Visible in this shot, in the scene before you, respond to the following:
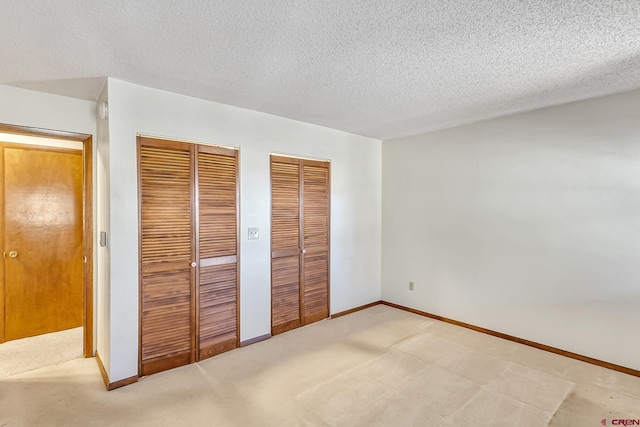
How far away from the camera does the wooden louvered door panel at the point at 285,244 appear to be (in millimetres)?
3504

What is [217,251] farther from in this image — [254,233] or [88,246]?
[88,246]

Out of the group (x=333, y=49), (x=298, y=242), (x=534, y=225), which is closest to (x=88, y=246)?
(x=298, y=242)

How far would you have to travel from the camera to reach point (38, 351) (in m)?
3.07

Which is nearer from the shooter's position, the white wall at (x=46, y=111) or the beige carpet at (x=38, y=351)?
the white wall at (x=46, y=111)

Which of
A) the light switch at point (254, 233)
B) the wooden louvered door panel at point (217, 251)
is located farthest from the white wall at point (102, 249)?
the light switch at point (254, 233)

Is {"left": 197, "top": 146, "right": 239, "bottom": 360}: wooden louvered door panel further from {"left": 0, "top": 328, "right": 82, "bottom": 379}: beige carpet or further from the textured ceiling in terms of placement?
{"left": 0, "top": 328, "right": 82, "bottom": 379}: beige carpet

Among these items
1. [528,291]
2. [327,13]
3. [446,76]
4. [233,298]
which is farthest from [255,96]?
[528,291]

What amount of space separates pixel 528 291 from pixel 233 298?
3076mm

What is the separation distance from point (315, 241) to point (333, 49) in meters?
2.41

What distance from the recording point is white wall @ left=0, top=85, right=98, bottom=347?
252cm

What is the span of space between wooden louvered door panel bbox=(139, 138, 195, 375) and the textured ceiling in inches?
26.0

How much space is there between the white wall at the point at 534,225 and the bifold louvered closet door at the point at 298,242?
1.23 metres

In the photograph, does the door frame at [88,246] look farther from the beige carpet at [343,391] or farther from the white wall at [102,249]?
the beige carpet at [343,391]

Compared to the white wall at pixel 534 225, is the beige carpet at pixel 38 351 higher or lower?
lower
